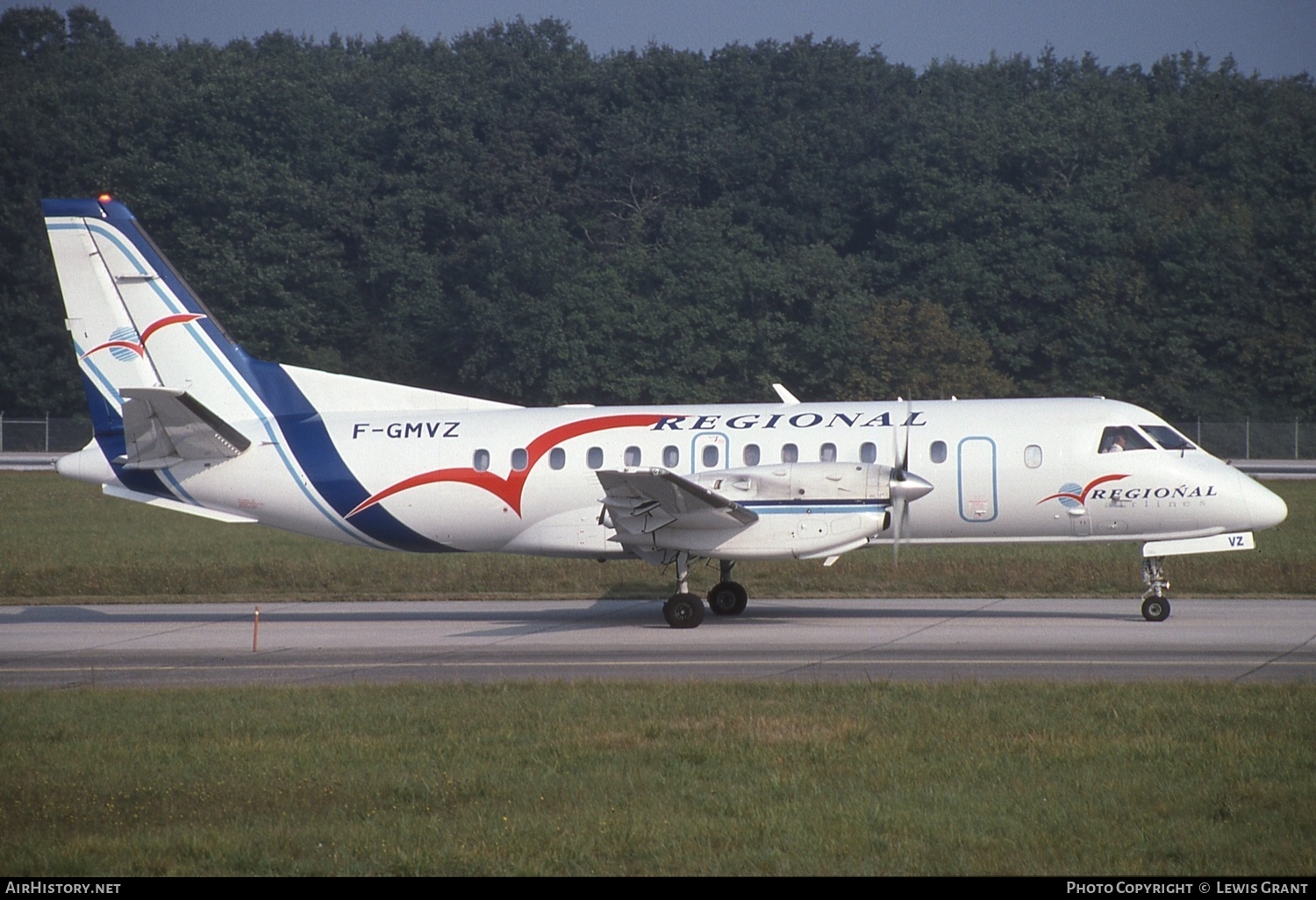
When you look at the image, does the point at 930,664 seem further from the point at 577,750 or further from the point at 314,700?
the point at 314,700

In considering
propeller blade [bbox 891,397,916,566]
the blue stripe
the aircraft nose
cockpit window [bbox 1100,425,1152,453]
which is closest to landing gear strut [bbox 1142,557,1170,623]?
the aircraft nose

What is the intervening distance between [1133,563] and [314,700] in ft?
57.7

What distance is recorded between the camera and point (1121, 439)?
19.8 metres

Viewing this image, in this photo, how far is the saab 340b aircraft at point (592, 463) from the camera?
1916cm

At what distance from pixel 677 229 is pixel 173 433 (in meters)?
43.7

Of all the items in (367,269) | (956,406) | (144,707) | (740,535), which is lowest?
(144,707)

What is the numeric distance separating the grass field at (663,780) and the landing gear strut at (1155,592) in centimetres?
592

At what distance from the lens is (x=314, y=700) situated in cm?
1408

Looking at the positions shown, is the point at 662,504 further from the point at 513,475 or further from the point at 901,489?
the point at 901,489

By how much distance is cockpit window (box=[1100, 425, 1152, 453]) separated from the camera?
19719mm

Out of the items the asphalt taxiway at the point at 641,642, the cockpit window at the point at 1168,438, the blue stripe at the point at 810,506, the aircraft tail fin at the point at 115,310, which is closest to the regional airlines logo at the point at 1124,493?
the cockpit window at the point at 1168,438

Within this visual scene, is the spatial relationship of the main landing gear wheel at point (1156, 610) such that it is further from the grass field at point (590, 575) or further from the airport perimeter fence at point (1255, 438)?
the airport perimeter fence at point (1255, 438)

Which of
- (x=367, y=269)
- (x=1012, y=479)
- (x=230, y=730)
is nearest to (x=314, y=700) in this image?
(x=230, y=730)

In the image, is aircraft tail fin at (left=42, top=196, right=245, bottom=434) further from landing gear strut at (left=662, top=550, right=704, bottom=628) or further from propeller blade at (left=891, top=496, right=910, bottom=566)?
propeller blade at (left=891, top=496, right=910, bottom=566)
